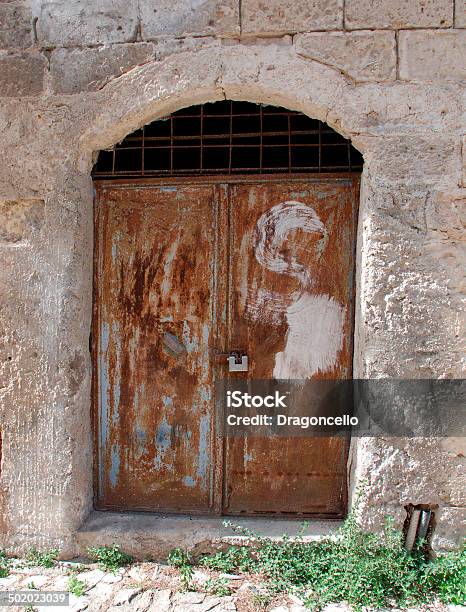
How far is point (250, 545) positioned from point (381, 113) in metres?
2.48

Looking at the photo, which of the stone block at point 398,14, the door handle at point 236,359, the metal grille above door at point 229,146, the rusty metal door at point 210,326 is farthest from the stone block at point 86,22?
the door handle at point 236,359

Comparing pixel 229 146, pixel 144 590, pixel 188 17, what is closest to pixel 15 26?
pixel 188 17

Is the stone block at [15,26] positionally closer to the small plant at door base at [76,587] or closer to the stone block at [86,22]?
the stone block at [86,22]

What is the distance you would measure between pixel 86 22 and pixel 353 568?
328 centimetres

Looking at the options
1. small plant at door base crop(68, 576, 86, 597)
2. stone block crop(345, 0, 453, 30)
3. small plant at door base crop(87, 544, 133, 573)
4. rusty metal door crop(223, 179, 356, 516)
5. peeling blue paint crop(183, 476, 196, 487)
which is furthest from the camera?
peeling blue paint crop(183, 476, 196, 487)

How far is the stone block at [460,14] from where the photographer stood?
2643mm

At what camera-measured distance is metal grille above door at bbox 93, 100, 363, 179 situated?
2961 millimetres

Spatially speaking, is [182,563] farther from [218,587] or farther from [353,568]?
[353,568]

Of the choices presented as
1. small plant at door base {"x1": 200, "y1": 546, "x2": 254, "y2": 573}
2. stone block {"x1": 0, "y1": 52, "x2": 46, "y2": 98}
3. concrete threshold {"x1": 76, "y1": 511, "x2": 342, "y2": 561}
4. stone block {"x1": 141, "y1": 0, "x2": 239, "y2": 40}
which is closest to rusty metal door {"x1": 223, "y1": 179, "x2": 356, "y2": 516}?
concrete threshold {"x1": 76, "y1": 511, "x2": 342, "y2": 561}

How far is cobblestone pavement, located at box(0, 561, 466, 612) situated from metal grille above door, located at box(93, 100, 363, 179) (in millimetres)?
2274

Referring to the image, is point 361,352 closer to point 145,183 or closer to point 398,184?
point 398,184

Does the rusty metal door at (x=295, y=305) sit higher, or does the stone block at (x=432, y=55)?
the stone block at (x=432, y=55)

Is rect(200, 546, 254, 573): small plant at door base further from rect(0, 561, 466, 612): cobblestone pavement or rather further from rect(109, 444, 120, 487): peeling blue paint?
rect(109, 444, 120, 487): peeling blue paint

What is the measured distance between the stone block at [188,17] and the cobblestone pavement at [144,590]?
9.72 feet
